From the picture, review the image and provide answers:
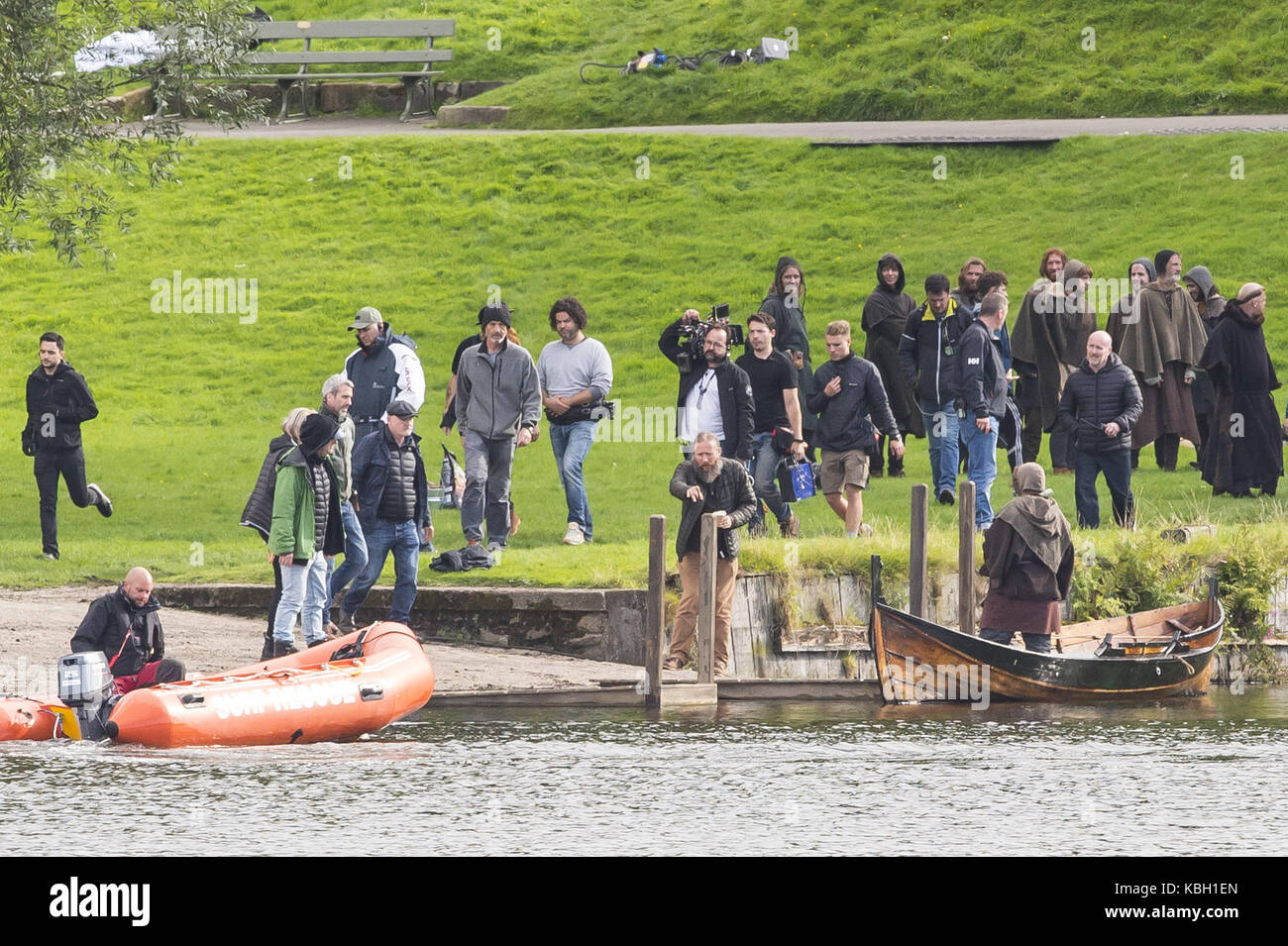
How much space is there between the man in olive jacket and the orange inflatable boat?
0.44 meters

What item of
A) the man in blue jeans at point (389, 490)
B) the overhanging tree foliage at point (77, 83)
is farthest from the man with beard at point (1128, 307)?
the overhanging tree foliage at point (77, 83)

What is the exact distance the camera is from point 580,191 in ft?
121

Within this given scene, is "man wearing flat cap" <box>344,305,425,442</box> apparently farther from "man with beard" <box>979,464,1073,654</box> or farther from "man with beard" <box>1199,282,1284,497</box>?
"man with beard" <box>1199,282,1284,497</box>

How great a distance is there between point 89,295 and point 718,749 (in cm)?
2177

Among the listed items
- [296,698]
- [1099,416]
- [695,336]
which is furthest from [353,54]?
[296,698]

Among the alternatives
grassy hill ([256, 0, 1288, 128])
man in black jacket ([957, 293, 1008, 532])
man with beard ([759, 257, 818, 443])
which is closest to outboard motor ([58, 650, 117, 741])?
man with beard ([759, 257, 818, 443])

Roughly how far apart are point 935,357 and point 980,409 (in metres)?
1.00

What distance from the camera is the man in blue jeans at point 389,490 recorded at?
58.1ft

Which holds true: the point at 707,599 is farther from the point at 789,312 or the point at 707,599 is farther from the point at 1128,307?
the point at 1128,307

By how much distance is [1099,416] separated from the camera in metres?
20.0

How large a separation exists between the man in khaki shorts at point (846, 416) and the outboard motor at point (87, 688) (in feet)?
23.4

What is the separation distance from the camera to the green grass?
30.7 metres

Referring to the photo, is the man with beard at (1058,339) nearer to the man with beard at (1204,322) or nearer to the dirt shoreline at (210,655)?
the man with beard at (1204,322)
